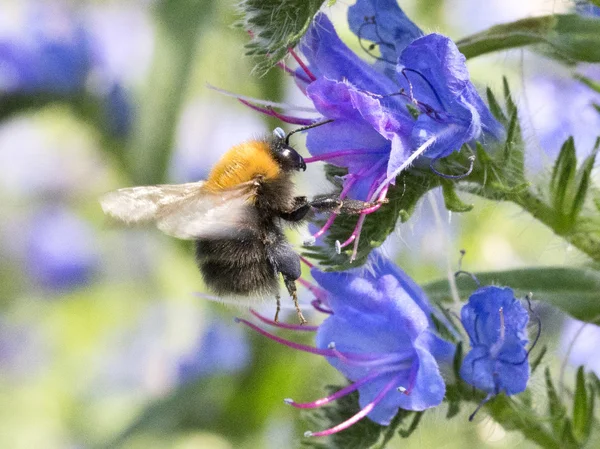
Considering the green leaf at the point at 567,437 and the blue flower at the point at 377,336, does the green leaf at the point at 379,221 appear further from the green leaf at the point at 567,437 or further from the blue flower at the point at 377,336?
the green leaf at the point at 567,437

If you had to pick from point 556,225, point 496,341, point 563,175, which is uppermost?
point 563,175

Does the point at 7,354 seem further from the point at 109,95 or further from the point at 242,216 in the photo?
the point at 242,216

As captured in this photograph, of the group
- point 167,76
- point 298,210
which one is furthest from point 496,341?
point 167,76

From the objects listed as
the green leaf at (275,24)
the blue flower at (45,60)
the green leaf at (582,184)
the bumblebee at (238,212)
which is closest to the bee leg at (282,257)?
the bumblebee at (238,212)

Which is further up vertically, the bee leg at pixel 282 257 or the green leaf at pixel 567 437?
the bee leg at pixel 282 257

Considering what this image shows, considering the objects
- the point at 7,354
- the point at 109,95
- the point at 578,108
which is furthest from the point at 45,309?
the point at 578,108

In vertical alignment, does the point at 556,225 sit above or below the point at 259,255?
above

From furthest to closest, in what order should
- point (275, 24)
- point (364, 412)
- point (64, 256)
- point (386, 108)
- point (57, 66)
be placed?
point (64, 256) → point (57, 66) → point (364, 412) → point (386, 108) → point (275, 24)

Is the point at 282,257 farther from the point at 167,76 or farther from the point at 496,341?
the point at 167,76
